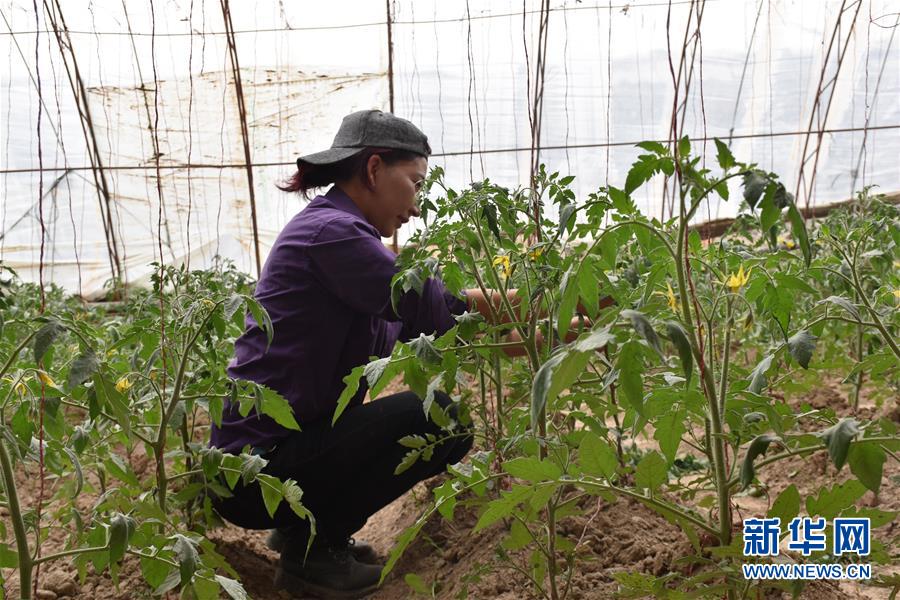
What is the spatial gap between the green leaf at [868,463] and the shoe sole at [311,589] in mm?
1706

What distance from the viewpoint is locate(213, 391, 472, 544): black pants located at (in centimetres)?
235

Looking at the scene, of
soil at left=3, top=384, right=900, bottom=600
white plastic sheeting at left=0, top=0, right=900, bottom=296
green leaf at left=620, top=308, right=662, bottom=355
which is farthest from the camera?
white plastic sheeting at left=0, top=0, right=900, bottom=296

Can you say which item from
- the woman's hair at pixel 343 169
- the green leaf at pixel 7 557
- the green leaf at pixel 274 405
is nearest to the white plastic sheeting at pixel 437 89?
the woman's hair at pixel 343 169

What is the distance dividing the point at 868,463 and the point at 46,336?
3.48 ft

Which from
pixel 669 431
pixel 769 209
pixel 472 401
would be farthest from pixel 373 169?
pixel 769 209

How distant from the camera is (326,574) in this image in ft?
7.85

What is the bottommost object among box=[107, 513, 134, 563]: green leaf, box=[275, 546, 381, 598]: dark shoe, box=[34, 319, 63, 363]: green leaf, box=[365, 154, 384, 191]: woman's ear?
box=[275, 546, 381, 598]: dark shoe

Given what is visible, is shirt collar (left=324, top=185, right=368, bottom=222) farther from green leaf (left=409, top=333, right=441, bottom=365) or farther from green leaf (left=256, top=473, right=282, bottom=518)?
green leaf (left=409, top=333, right=441, bottom=365)

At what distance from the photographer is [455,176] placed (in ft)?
24.8

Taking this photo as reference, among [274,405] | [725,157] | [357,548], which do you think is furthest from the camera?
[357,548]

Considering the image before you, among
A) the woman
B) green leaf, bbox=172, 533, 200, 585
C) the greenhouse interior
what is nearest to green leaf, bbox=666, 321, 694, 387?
the greenhouse interior

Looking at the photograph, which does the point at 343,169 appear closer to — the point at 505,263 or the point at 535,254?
the point at 505,263

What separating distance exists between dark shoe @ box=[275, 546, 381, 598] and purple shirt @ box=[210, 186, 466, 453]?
375mm

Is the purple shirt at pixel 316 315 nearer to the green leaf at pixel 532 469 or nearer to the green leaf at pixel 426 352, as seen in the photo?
the green leaf at pixel 426 352
